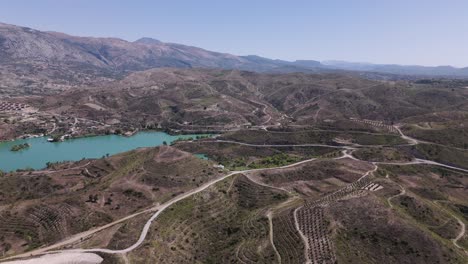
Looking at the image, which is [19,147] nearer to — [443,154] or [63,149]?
[63,149]

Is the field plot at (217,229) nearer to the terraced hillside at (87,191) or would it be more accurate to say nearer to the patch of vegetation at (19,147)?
the terraced hillside at (87,191)

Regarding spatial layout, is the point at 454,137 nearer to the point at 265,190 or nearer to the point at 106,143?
the point at 265,190

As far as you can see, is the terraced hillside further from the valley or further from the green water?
the green water

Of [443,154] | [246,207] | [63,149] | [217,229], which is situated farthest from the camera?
[63,149]

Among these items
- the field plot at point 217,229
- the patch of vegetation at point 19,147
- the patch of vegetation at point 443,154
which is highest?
the patch of vegetation at point 443,154

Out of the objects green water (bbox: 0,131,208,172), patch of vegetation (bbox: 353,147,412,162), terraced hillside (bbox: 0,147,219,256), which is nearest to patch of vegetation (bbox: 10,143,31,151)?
green water (bbox: 0,131,208,172)

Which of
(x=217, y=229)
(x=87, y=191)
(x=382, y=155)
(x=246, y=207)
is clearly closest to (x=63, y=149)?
(x=87, y=191)

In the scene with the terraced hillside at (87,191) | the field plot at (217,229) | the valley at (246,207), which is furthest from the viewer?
the terraced hillside at (87,191)

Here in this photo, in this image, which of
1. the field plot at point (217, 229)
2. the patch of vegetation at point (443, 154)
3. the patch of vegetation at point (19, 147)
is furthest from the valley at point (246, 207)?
the patch of vegetation at point (19, 147)

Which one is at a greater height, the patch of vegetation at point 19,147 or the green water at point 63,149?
the patch of vegetation at point 19,147
